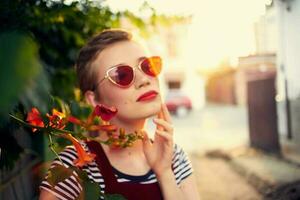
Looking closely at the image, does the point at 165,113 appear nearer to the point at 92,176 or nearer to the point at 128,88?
the point at 128,88

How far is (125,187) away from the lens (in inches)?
55.3

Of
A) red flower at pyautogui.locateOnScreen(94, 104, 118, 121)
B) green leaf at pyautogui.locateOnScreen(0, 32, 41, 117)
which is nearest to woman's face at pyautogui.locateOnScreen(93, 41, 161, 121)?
red flower at pyautogui.locateOnScreen(94, 104, 118, 121)

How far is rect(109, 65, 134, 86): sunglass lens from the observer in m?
1.45

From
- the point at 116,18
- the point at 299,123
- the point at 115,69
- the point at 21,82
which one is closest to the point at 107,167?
the point at 115,69

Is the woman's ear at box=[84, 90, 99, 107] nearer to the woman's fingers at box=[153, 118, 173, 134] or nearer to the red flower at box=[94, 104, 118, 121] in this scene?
the woman's fingers at box=[153, 118, 173, 134]

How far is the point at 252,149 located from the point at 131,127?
803cm

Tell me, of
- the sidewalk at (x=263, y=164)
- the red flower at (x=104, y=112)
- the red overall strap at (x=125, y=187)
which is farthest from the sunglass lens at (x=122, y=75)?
the sidewalk at (x=263, y=164)

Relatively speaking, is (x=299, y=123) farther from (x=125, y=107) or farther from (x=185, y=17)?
(x=125, y=107)

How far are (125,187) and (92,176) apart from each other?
0.35ft

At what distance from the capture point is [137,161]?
152 cm

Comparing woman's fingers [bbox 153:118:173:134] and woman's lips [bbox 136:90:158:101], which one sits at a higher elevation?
woman's lips [bbox 136:90:158:101]

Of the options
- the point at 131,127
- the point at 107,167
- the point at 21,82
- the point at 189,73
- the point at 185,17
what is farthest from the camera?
the point at 189,73

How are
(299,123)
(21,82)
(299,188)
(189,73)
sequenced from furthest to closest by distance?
(189,73)
(299,123)
(299,188)
(21,82)

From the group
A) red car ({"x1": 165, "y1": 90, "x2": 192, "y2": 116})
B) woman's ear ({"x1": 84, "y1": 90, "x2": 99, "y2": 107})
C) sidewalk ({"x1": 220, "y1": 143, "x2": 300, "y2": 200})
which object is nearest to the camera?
woman's ear ({"x1": 84, "y1": 90, "x2": 99, "y2": 107})
